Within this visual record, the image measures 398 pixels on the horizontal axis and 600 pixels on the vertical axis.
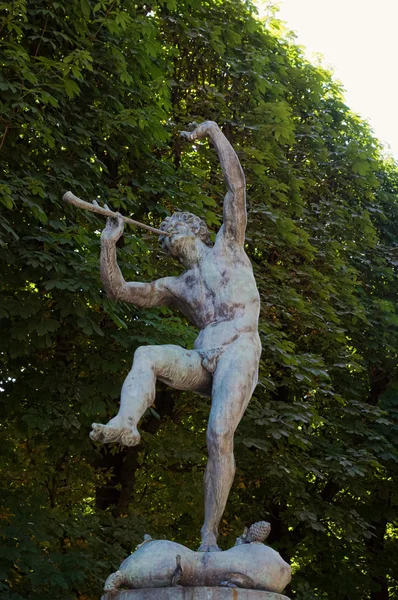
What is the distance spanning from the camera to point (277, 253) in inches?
582

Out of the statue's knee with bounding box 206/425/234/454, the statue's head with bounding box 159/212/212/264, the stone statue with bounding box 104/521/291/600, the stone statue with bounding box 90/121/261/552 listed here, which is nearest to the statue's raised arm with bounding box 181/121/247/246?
the stone statue with bounding box 90/121/261/552

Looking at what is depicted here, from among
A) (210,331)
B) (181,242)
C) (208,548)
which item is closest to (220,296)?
(210,331)

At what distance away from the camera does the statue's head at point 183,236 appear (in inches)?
243

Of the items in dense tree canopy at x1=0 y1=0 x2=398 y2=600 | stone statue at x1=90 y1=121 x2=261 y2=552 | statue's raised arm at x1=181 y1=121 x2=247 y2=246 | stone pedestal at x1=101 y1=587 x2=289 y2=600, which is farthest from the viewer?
dense tree canopy at x1=0 y1=0 x2=398 y2=600

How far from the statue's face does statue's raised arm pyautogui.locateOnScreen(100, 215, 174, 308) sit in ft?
0.54

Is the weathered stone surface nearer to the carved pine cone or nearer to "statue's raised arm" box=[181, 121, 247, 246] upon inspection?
the carved pine cone

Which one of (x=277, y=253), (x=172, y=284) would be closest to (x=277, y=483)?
(x=277, y=253)

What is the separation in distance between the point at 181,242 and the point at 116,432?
1574mm

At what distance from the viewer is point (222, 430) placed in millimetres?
5375

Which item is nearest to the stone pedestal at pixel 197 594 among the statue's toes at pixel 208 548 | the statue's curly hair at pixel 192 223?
the statue's toes at pixel 208 548

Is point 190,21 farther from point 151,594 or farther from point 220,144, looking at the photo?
point 151,594

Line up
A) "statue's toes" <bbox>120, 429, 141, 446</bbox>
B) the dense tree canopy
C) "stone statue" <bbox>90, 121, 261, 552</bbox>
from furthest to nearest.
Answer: the dense tree canopy → "stone statue" <bbox>90, 121, 261, 552</bbox> → "statue's toes" <bbox>120, 429, 141, 446</bbox>

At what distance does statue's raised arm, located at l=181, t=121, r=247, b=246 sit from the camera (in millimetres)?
6121

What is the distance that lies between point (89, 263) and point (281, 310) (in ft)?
15.0
